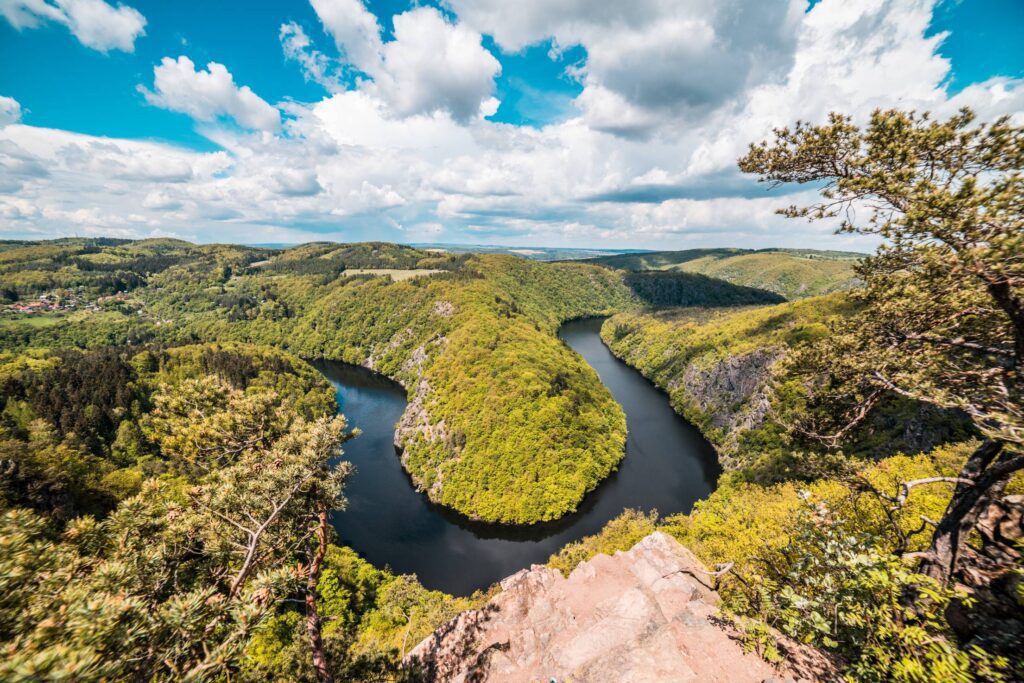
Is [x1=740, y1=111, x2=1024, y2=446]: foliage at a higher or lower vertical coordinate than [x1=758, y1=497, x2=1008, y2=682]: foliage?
higher

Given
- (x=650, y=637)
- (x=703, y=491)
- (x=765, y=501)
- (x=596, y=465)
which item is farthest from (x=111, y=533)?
(x=703, y=491)

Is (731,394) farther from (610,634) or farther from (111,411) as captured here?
(111,411)

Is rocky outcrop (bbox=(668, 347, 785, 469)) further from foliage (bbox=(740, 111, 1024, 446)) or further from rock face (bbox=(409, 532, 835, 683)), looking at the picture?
foliage (bbox=(740, 111, 1024, 446))

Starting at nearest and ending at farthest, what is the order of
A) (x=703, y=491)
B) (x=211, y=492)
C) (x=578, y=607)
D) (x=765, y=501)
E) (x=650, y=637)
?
(x=211, y=492) < (x=650, y=637) < (x=578, y=607) < (x=765, y=501) < (x=703, y=491)

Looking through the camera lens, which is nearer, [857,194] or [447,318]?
[857,194]

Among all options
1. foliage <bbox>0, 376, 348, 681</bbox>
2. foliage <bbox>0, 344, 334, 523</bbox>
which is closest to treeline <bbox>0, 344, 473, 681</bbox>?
foliage <bbox>0, 376, 348, 681</bbox>

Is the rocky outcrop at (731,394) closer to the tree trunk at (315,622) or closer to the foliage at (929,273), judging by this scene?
the foliage at (929,273)

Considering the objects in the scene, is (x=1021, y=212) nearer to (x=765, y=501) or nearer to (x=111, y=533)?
(x=111, y=533)
